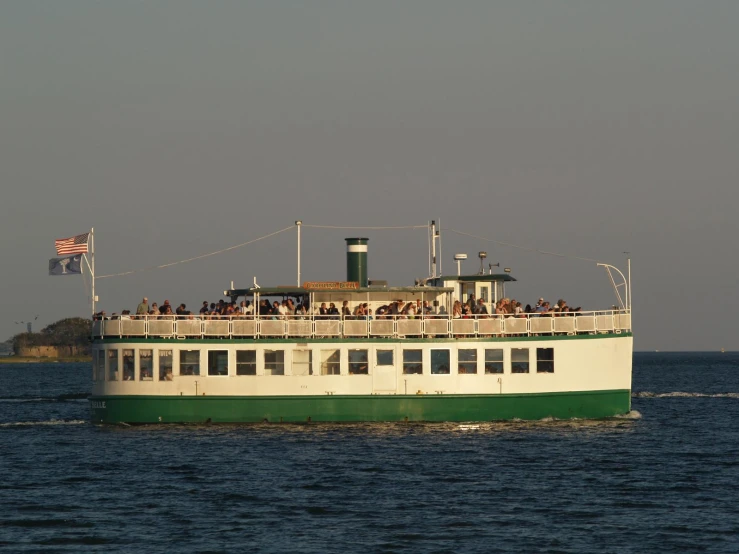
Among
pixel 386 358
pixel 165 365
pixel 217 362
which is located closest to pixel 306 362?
pixel 386 358

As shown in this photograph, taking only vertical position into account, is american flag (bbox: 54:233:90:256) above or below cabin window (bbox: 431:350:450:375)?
above

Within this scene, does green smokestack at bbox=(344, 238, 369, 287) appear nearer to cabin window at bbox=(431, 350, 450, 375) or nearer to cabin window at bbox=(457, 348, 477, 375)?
cabin window at bbox=(431, 350, 450, 375)

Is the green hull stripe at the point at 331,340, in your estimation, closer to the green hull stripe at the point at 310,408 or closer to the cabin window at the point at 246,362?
the cabin window at the point at 246,362

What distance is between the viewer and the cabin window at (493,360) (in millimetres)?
42094

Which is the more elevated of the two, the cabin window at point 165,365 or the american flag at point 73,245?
the american flag at point 73,245

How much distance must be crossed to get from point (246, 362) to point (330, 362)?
2867mm

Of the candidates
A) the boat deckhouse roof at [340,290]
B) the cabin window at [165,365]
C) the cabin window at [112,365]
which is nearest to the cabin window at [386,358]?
the boat deckhouse roof at [340,290]

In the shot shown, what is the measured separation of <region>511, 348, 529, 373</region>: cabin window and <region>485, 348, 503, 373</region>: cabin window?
1.37 feet

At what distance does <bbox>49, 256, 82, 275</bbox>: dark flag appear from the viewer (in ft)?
145

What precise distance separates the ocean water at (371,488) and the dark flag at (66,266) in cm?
577

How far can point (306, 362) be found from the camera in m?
41.7

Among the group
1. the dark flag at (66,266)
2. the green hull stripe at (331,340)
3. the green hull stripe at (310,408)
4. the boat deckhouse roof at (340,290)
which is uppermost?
the dark flag at (66,266)

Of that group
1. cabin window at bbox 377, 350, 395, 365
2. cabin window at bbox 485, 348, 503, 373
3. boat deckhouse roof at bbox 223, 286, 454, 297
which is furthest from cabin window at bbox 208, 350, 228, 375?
cabin window at bbox 485, 348, 503, 373

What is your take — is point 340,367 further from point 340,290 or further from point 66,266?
point 66,266
